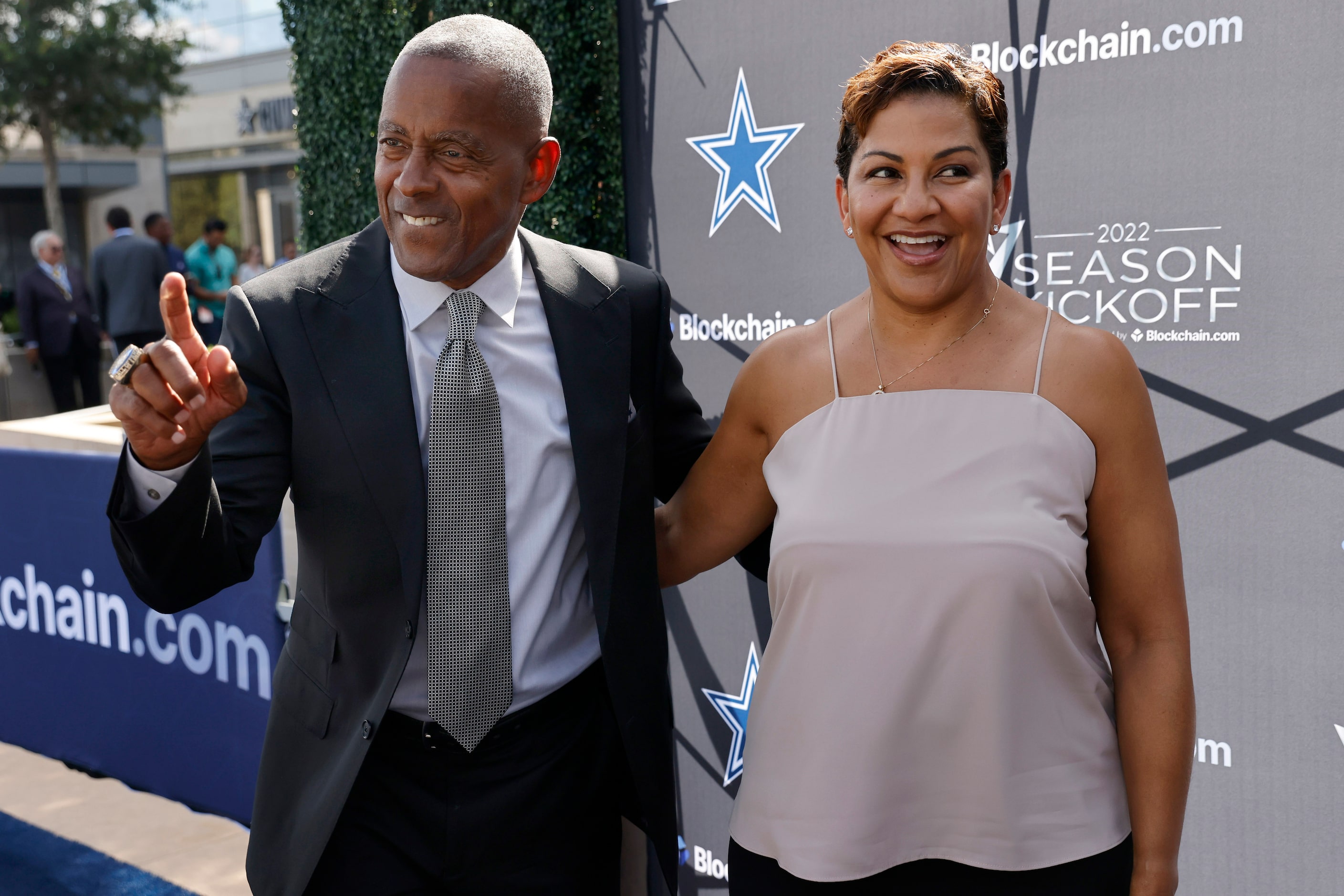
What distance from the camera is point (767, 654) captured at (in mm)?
1795

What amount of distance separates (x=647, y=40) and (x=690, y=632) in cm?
180

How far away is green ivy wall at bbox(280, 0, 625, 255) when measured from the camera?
3510mm

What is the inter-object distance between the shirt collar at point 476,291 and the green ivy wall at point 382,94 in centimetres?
166

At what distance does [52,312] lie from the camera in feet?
35.8

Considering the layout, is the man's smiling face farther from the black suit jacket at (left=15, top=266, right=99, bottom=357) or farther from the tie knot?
the black suit jacket at (left=15, top=266, right=99, bottom=357)

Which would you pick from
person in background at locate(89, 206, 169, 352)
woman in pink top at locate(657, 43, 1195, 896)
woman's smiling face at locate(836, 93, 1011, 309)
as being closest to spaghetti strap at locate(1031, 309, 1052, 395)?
woman in pink top at locate(657, 43, 1195, 896)

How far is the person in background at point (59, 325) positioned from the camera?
35.3 ft

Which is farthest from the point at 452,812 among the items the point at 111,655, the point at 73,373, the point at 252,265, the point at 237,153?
the point at 237,153

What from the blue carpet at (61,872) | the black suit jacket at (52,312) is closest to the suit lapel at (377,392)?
the blue carpet at (61,872)

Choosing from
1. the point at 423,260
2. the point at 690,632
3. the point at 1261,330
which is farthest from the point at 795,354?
the point at 690,632

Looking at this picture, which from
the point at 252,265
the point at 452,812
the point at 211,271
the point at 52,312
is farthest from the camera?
the point at 252,265

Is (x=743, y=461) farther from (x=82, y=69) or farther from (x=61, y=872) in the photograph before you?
(x=82, y=69)

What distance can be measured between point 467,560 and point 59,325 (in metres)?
10.8

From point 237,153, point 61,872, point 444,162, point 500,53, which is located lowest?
point 61,872
